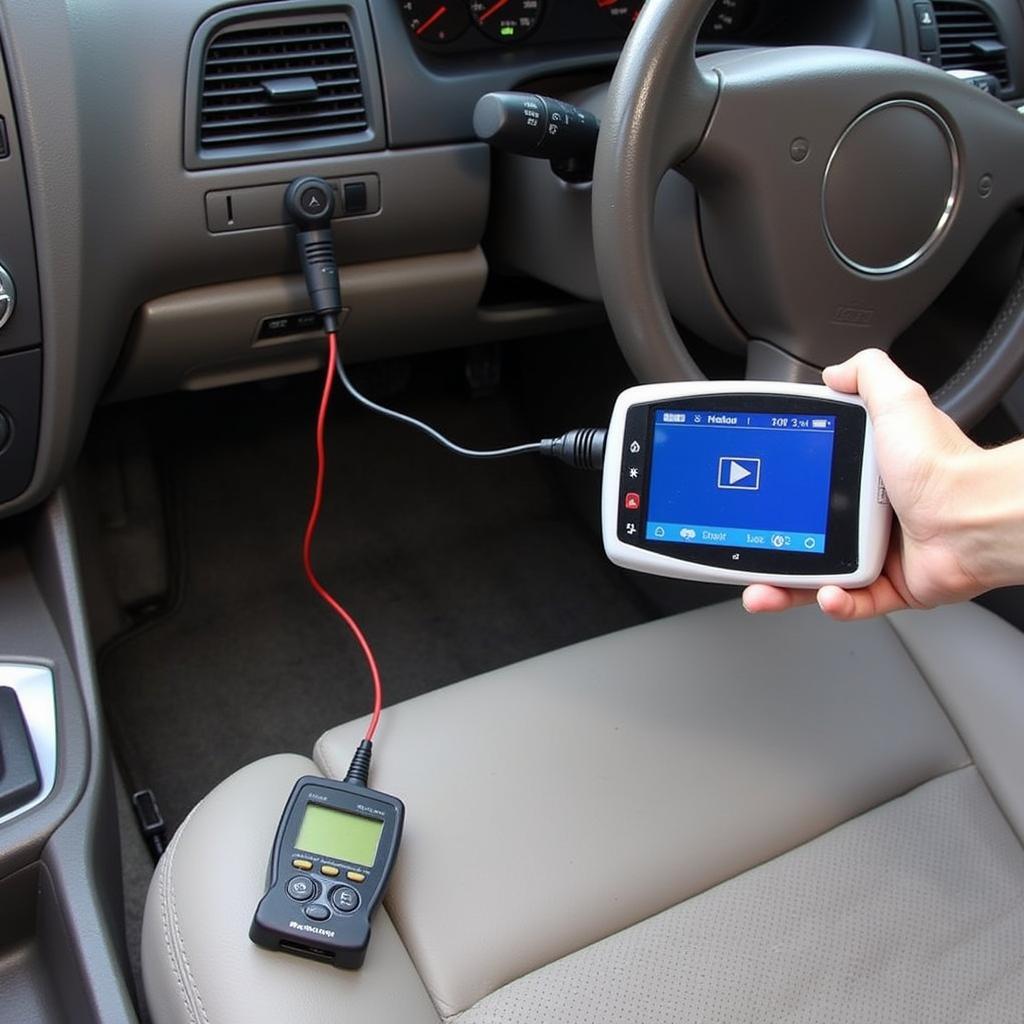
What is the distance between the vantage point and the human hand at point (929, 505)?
0.64m

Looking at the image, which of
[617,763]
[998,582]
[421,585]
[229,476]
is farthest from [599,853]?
[229,476]

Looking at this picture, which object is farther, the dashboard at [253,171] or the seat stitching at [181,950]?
the dashboard at [253,171]

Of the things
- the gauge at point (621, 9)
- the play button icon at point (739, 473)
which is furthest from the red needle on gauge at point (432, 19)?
the play button icon at point (739, 473)

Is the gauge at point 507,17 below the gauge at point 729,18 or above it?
above

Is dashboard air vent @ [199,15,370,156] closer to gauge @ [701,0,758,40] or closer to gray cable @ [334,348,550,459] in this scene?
gray cable @ [334,348,550,459]

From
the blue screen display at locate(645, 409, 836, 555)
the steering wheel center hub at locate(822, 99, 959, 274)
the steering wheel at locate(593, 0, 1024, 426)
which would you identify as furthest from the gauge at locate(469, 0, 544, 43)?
the blue screen display at locate(645, 409, 836, 555)

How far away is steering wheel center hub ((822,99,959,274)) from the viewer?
0.81 m

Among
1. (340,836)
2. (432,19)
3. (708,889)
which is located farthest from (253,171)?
(708,889)

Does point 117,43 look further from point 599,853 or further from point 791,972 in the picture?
point 791,972

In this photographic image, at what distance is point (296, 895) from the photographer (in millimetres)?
646

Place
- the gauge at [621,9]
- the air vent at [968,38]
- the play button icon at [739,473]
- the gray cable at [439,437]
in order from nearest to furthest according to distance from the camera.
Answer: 1. the play button icon at [739,473]
2. the gray cable at [439,437]
3. the gauge at [621,9]
4. the air vent at [968,38]

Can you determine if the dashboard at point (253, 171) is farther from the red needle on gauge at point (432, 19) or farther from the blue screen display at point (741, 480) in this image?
the blue screen display at point (741, 480)

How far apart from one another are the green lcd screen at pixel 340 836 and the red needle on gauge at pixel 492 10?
26.7 inches

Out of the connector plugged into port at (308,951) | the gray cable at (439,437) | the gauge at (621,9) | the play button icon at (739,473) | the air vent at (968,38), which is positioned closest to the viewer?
the connector plugged into port at (308,951)
